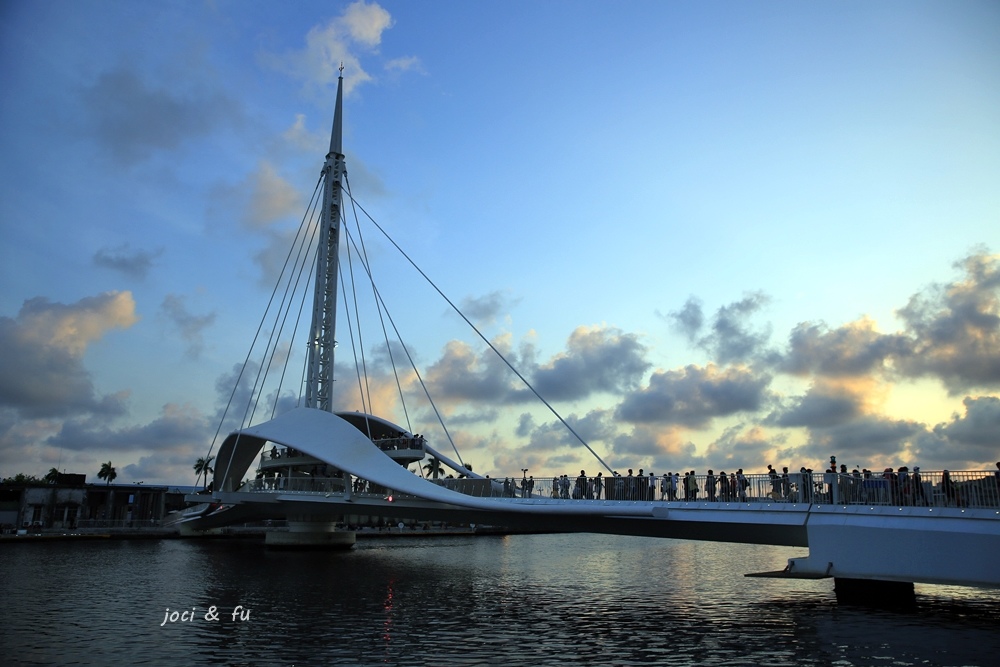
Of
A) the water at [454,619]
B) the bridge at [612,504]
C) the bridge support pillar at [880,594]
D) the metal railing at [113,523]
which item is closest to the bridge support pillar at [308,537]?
the bridge at [612,504]

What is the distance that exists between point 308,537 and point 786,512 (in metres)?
30.3

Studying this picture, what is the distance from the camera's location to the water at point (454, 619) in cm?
1384

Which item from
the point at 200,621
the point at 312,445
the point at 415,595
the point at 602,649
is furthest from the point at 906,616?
the point at 312,445

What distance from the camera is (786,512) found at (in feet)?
62.8

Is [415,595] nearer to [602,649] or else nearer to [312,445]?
[602,649]

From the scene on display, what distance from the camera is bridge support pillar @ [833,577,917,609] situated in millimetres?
19047

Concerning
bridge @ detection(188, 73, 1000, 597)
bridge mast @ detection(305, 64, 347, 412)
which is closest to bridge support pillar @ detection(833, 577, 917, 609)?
bridge @ detection(188, 73, 1000, 597)

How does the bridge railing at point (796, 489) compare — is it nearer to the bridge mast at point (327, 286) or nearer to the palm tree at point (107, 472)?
the bridge mast at point (327, 286)

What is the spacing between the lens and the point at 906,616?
17.7 m

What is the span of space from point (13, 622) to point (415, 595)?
33.9 feet

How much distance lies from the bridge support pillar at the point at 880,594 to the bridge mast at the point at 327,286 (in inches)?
1104

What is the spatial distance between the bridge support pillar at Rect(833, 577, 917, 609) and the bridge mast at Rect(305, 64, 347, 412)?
92.0 feet

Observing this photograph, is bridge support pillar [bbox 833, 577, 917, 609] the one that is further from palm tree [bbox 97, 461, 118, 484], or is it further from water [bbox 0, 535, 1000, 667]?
palm tree [bbox 97, 461, 118, 484]

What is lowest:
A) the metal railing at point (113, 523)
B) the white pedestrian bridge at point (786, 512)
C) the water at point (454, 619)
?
the metal railing at point (113, 523)
